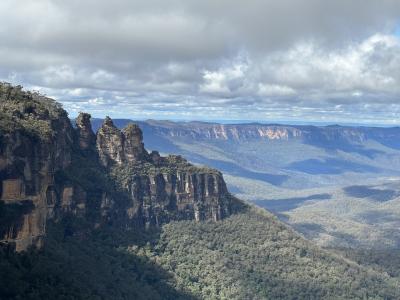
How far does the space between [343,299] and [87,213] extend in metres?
56.8

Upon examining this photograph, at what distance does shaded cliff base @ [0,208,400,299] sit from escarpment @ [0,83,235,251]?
3192 mm

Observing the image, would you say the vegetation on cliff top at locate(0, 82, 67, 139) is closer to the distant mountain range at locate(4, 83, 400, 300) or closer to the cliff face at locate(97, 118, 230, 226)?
the distant mountain range at locate(4, 83, 400, 300)

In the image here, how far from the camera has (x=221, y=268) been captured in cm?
13025

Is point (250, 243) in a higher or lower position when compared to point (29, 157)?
lower

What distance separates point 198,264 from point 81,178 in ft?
98.3

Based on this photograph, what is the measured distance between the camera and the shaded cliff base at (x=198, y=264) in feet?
292

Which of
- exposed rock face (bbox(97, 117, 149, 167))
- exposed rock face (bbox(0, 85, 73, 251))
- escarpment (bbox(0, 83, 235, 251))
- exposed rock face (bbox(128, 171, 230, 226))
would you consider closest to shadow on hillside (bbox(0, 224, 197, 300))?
exposed rock face (bbox(0, 85, 73, 251))

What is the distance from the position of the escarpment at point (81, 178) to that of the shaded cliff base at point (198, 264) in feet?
10.5

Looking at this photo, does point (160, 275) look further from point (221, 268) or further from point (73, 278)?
point (73, 278)

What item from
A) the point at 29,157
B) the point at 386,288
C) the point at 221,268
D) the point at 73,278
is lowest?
the point at 386,288

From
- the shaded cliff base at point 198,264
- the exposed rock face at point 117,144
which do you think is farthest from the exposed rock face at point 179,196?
the exposed rock face at point 117,144

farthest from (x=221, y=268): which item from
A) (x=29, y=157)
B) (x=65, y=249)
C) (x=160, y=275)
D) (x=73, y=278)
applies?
(x=29, y=157)

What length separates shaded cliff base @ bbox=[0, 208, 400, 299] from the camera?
89000 millimetres

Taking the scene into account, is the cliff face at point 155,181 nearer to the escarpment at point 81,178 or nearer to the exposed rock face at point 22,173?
the escarpment at point 81,178
